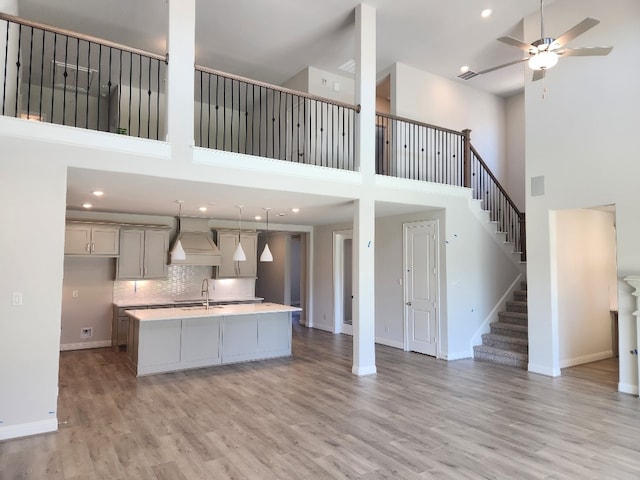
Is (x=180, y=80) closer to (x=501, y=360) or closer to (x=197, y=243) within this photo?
(x=197, y=243)

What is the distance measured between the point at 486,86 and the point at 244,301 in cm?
693

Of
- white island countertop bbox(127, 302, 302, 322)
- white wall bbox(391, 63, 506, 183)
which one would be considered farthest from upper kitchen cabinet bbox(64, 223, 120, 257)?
white wall bbox(391, 63, 506, 183)

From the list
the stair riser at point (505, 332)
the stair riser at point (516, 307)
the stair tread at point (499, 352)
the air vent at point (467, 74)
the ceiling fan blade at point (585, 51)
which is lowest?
the stair tread at point (499, 352)

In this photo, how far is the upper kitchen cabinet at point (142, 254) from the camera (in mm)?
7773

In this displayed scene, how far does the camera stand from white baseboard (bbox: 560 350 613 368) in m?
6.45

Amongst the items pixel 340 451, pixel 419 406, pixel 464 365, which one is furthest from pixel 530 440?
pixel 464 365

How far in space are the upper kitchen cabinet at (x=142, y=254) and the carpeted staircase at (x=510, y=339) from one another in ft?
19.7

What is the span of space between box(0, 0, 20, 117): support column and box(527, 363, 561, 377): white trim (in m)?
7.57

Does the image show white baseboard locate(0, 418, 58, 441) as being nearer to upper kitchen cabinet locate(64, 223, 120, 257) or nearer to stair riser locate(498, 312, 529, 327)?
upper kitchen cabinet locate(64, 223, 120, 257)

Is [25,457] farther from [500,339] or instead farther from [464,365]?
[500,339]

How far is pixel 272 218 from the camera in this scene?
8859 mm

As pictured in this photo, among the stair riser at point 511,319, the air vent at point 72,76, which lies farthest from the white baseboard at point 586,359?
the air vent at point 72,76

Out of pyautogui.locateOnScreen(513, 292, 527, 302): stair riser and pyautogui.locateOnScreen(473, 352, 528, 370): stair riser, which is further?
pyautogui.locateOnScreen(513, 292, 527, 302): stair riser

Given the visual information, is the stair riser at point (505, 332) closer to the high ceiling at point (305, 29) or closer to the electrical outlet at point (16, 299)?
the high ceiling at point (305, 29)
